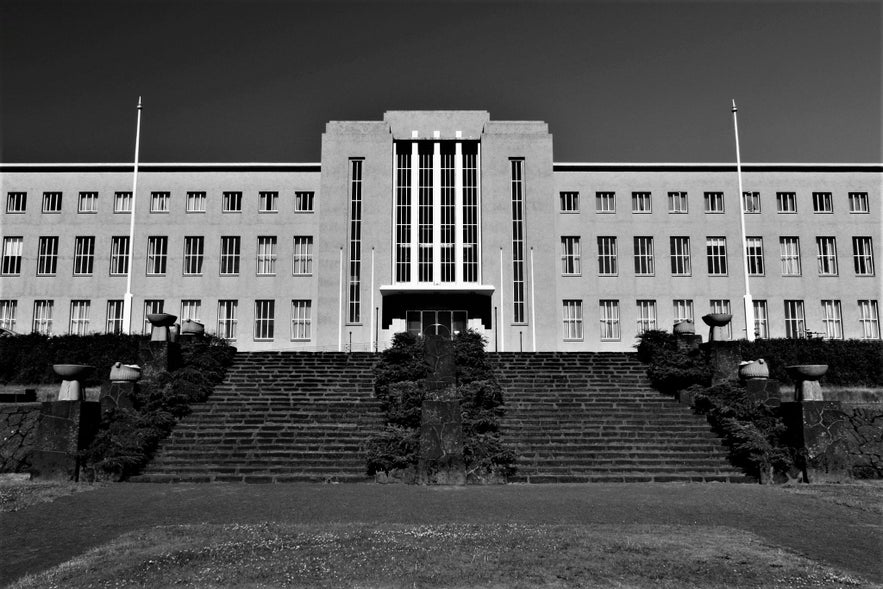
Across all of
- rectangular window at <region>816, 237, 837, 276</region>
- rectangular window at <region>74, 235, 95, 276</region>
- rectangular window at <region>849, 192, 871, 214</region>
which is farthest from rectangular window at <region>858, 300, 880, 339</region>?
rectangular window at <region>74, 235, 95, 276</region>

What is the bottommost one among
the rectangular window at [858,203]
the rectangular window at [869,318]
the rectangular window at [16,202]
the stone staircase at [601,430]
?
the stone staircase at [601,430]

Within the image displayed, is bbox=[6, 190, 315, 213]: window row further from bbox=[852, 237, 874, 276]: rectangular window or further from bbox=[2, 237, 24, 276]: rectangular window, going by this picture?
bbox=[852, 237, 874, 276]: rectangular window

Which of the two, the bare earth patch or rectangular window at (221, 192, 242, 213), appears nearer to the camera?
the bare earth patch

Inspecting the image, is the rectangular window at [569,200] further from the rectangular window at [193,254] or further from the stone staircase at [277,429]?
the stone staircase at [277,429]

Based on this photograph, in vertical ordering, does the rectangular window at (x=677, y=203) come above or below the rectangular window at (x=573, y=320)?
above

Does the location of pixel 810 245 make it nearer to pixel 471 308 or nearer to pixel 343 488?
pixel 471 308

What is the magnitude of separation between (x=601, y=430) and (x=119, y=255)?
1280 inches

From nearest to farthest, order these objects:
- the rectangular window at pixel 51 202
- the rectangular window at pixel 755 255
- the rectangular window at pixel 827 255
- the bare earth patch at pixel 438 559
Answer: the bare earth patch at pixel 438 559
the rectangular window at pixel 755 255
the rectangular window at pixel 827 255
the rectangular window at pixel 51 202

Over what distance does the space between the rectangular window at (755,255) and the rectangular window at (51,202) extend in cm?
3771

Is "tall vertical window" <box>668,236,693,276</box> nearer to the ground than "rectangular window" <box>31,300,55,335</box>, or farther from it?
farther from it

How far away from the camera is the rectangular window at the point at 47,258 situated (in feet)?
138

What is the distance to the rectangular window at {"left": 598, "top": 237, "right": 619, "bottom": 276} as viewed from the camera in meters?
41.6

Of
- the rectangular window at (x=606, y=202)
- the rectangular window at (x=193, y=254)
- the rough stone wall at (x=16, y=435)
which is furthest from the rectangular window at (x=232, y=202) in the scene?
the rough stone wall at (x=16, y=435)

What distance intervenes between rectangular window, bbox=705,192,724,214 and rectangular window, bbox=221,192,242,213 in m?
25.6
